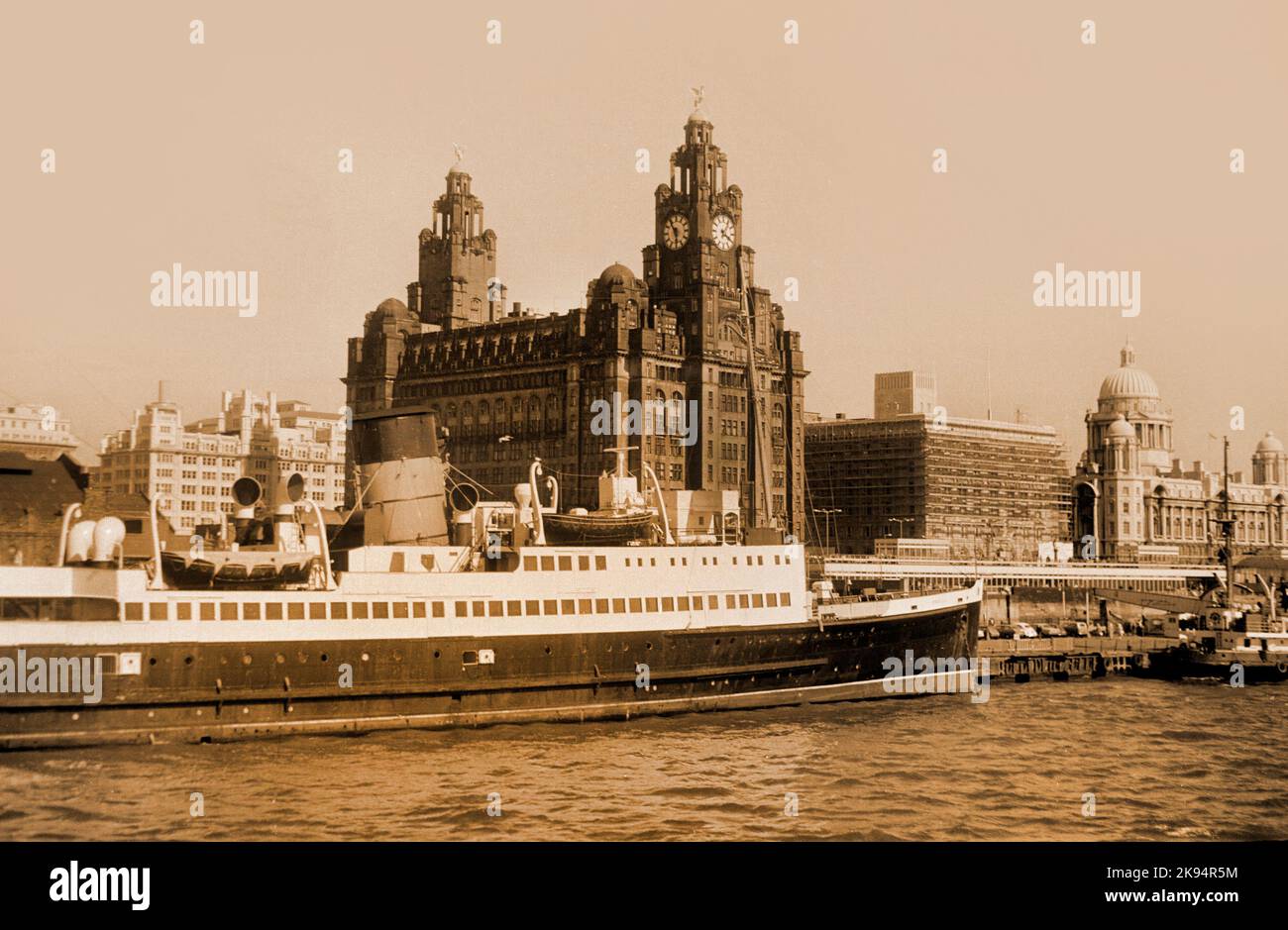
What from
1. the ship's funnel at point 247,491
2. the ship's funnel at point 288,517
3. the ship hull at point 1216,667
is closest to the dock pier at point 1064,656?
the ship hull at point 1216,667

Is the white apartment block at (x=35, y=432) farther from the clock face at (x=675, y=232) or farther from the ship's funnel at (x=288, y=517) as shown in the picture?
the clock face at (x=675, y=232)

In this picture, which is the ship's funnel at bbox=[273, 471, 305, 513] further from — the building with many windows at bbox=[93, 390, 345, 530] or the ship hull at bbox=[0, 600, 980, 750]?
the building with many windows at bbox=[93, 390, 345, 530]

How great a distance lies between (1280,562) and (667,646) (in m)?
77.0

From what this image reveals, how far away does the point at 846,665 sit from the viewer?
4628cm

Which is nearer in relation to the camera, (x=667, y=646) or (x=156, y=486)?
(x=667, y=646)

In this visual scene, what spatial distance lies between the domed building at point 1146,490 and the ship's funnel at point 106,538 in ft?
377

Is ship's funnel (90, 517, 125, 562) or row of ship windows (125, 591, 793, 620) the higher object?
ship's funnel (90, 517, 125, 562)

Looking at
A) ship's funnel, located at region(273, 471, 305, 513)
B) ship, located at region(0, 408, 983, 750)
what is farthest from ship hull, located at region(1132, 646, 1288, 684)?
ship's funnel, located at region(273, 471, 305, 513)

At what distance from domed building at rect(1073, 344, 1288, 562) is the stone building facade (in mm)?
50077

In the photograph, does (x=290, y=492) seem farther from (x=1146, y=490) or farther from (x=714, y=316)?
(x=1146, y=490)

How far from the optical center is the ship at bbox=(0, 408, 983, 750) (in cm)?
3397

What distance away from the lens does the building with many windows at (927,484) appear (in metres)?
129
